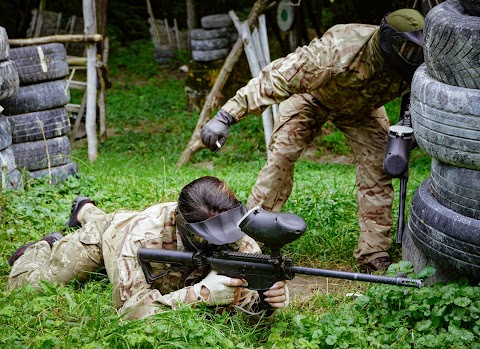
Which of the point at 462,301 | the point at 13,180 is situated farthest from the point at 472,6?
the point at 13,180

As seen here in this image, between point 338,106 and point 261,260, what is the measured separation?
182 cm

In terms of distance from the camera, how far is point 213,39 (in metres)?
12.3

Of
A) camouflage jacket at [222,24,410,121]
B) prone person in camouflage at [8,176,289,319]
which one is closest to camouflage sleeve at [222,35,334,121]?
camouflage jacket at [222,24,410,121]

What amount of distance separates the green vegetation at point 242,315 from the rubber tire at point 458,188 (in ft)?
1.24

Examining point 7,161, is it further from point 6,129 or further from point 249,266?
point 249,266

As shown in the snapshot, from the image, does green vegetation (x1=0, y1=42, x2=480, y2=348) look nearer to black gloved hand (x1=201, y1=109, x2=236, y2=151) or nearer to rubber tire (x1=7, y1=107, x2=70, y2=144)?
rubber tire (x1=7, y1=107, x2=70, y2=144)

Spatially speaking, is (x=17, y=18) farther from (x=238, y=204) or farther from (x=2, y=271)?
(x=238, y=204)

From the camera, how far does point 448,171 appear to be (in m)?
3.72

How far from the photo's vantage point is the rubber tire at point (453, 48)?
343 cm

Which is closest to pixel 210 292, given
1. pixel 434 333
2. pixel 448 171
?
pixel 434 333

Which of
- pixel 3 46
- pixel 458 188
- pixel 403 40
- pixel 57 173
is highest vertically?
pixel 403 40

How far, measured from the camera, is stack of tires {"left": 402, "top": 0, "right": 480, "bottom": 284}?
346 cm

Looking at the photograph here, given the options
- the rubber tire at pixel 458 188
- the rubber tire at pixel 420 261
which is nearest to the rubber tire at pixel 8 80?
the rubber tire at pixel 420 261

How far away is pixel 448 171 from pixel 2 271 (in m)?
3.04
